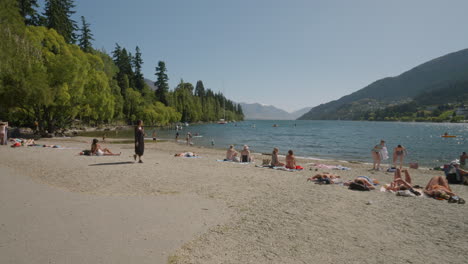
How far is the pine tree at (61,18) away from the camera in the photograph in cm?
4994

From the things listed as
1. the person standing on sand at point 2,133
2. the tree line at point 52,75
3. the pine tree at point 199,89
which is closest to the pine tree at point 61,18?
the tree line at point 52,75

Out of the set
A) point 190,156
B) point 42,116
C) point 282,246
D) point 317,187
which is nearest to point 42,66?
point 42,116

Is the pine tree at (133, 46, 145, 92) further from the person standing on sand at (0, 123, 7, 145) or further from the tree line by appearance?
the person standing on sand at (0, 123, 7, 145)

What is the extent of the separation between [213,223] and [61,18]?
206 feet

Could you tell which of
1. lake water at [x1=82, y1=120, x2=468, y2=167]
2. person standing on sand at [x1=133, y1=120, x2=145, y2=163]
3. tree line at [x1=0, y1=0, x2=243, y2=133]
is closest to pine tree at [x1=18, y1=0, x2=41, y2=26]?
tree line at [x1=0, y1=0, x2=243, y2=133]

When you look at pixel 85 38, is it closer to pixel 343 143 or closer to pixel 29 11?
pixel 29 11

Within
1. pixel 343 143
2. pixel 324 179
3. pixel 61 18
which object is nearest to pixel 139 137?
pixel 324 179

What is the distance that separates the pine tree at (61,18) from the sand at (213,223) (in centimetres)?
5152

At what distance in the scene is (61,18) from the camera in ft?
175

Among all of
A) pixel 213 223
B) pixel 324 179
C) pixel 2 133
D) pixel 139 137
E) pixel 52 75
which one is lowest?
pixel 324 179

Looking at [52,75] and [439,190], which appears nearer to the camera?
[439,190]

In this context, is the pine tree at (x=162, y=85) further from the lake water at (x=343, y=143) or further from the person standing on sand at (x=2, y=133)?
the person standing on sand at (x=2, y=133)

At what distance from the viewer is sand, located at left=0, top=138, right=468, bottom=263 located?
4.71 meters

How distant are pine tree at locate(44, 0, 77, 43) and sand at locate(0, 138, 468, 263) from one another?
169 feet
